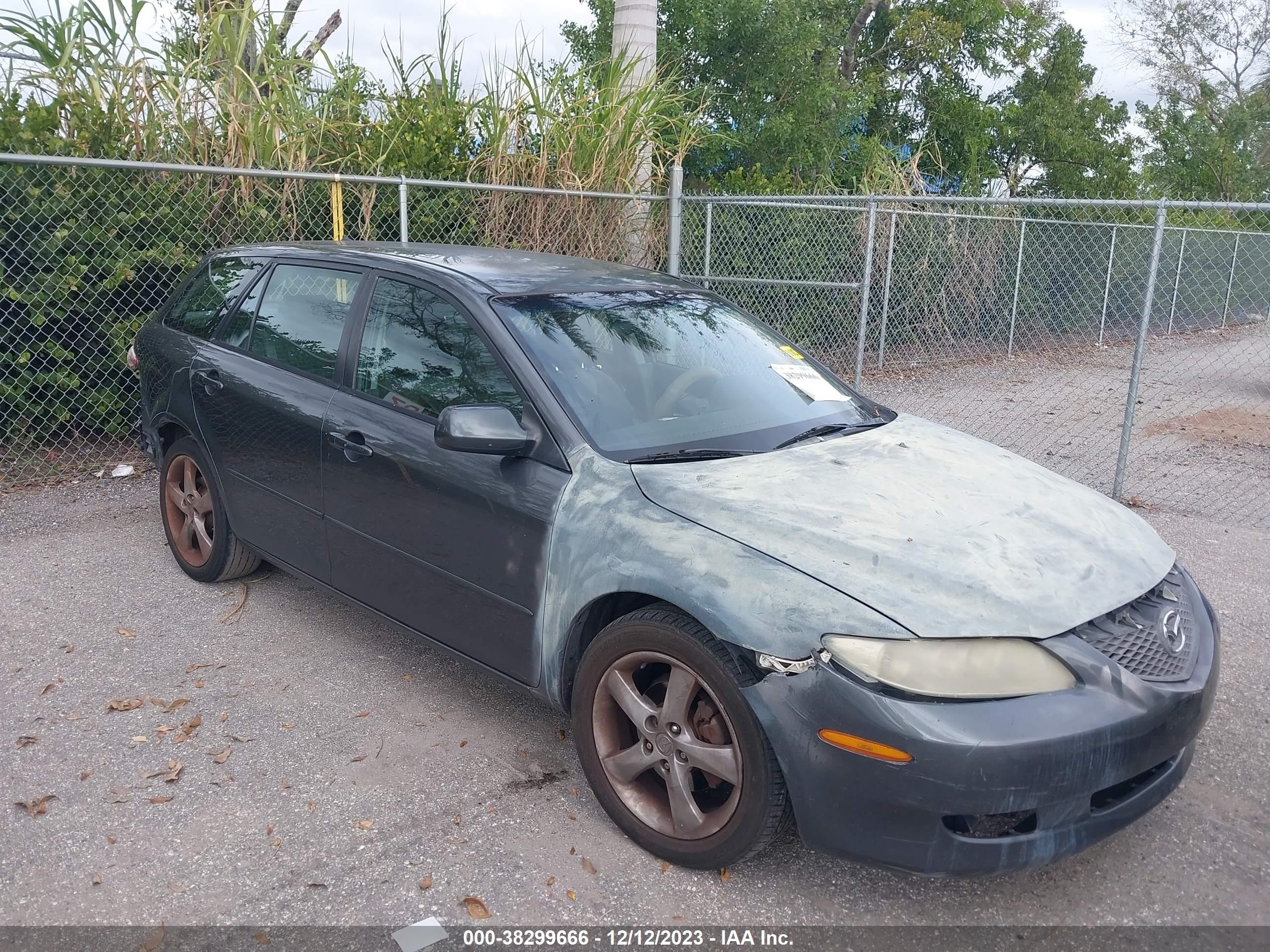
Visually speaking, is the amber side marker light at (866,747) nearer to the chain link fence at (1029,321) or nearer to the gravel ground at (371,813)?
the gravel ground at (371,813)

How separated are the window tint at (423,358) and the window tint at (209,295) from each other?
3.75ft

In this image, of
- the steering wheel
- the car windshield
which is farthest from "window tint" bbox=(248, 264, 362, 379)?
the steering wheel

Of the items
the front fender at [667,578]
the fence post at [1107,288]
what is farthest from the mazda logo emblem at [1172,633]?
the fence post at [1107,288]

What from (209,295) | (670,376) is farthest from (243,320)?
(670,376)

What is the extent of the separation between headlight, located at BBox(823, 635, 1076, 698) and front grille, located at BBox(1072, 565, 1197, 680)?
0.21 metres

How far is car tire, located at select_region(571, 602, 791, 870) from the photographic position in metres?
2.57

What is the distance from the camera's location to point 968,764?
2.32 m

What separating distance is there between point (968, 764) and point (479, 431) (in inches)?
64.5

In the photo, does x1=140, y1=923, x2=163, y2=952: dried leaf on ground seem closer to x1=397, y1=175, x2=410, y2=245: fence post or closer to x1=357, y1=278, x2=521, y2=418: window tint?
x1=357, y1=278, x2=521, y2=418: window tint

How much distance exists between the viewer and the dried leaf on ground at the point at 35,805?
9.94ft

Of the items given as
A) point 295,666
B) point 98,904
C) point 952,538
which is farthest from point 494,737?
point 952,538

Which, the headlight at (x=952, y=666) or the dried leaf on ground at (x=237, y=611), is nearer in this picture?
the headlight at (x=952, y=666)

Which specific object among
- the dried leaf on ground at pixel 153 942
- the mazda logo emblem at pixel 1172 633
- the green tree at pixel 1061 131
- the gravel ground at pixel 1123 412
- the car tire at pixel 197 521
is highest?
the green tree at pixel 1061 131

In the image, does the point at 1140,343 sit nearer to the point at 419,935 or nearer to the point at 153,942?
the point at 419,935
